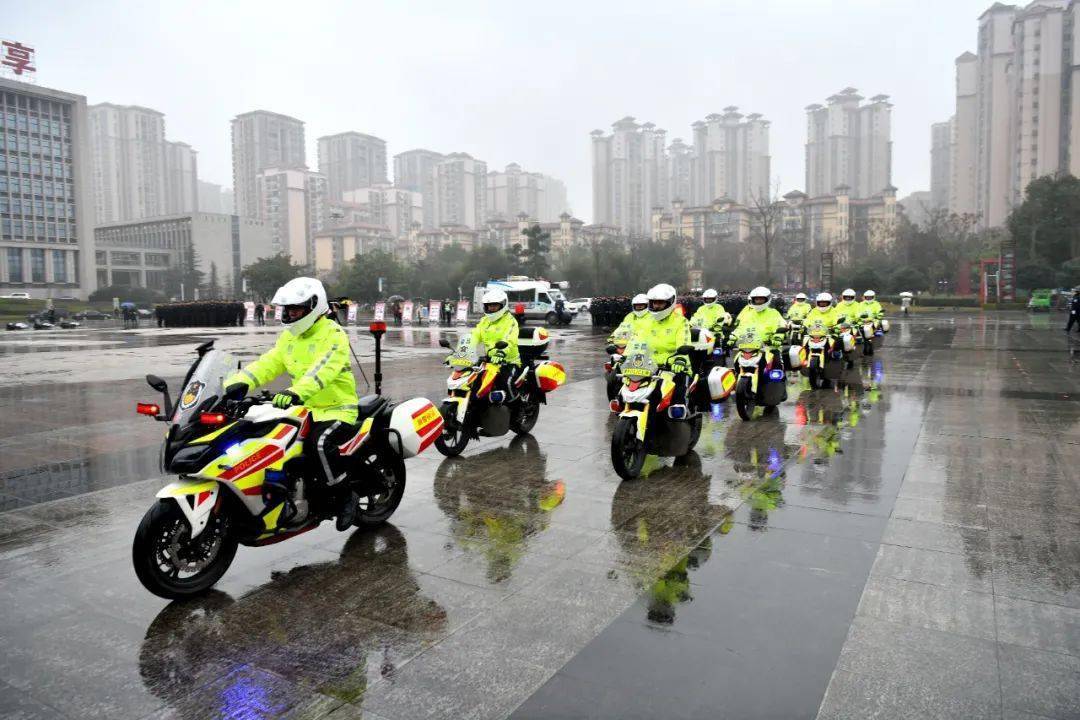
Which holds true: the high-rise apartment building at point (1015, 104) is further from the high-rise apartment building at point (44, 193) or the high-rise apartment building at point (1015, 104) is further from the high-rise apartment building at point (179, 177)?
the high-rise apartment building at point (179, 177)

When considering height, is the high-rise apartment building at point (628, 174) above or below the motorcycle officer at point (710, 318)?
above

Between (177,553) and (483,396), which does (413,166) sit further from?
(177,553)

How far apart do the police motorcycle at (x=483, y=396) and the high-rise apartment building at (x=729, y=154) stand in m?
118

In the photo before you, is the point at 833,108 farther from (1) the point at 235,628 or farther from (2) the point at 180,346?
(1) the point at 235,628

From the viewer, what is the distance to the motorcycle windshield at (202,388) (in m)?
4.06

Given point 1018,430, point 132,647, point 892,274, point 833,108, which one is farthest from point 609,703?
point 833,108

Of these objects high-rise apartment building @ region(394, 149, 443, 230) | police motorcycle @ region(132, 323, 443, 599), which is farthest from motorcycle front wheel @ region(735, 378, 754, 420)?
high-rise apartment building @ region(394, 149, 443, 230)

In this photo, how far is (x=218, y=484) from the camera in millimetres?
4086

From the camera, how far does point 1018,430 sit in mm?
8688

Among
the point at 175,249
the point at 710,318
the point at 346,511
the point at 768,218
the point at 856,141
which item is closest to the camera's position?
the point at 346,511

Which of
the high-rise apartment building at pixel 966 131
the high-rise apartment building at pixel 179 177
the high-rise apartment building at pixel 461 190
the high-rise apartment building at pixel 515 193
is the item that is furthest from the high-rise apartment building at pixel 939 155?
the high-rise apartment building at pixel 179 177

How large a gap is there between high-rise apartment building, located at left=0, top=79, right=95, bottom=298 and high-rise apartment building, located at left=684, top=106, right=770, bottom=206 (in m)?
87.1

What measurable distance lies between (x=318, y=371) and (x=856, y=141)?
427 feet

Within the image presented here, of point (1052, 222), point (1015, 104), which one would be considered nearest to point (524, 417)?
point (1052, 222)
